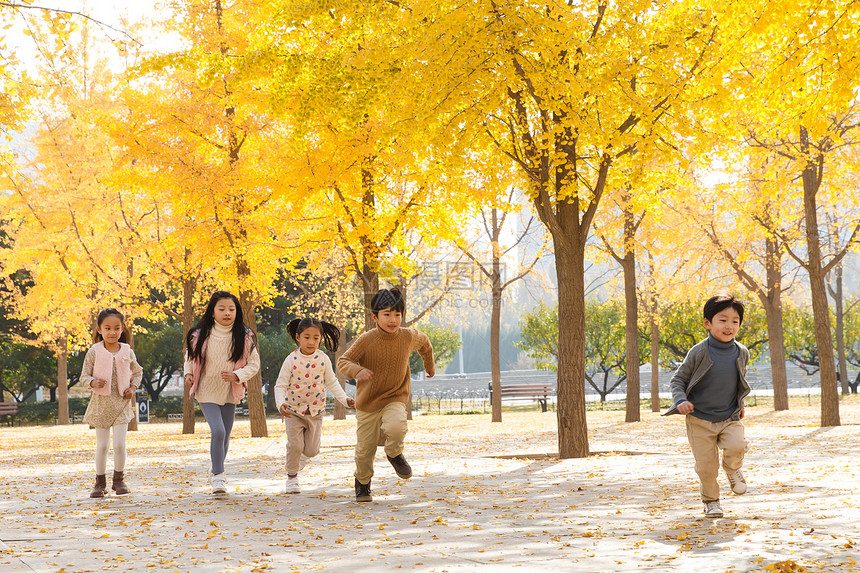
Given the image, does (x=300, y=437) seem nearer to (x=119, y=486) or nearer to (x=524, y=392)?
(x=119, y=486)

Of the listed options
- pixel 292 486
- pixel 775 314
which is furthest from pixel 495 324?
pixel 292 486

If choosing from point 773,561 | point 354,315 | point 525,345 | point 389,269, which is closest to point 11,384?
point 354,315

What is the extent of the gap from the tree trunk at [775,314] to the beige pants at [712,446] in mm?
15271

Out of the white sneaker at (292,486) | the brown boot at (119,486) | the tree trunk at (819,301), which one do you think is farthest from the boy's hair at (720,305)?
the tree trunk at (819,301)

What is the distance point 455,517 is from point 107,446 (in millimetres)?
3471

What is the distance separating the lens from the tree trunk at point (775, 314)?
2025cm

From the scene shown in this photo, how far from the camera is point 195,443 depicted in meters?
16.2

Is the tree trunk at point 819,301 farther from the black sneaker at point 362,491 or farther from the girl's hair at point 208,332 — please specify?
the girl's hair at point 208,332

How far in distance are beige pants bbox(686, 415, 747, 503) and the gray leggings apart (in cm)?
390

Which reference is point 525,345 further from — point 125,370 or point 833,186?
point 125,370

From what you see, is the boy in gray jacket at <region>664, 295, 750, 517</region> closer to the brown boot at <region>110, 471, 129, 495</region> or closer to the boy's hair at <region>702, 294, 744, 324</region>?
the boy's hair at <region>702, 294, 744, 324</region>

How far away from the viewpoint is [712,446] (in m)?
5.73

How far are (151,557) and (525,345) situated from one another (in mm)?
37950

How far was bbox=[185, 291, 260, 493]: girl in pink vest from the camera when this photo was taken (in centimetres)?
766
